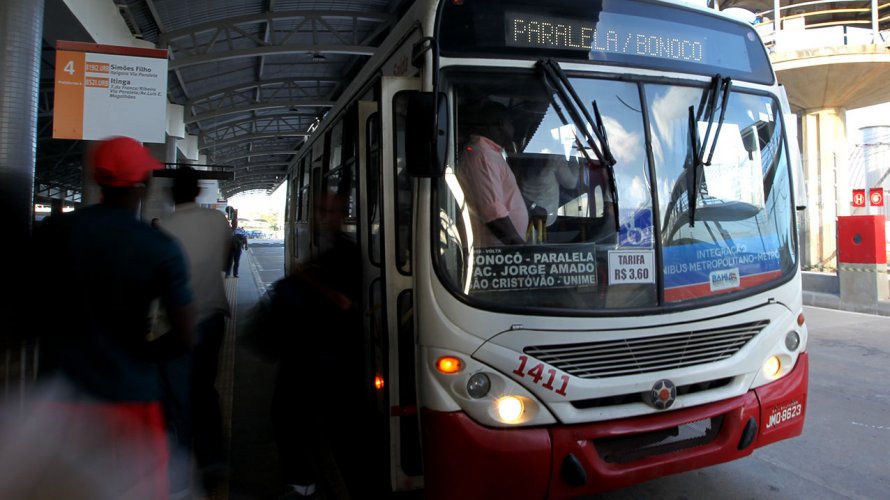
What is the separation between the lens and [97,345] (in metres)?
1.88

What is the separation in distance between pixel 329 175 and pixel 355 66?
11.2m

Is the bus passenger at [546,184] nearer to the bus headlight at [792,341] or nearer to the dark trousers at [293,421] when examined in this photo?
the bus headlight at [792,341]

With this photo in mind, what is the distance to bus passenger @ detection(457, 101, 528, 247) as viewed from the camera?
9.48 ft

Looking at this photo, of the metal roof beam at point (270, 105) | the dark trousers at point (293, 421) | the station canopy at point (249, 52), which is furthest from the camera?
the metal roof beam at point (270, 105)

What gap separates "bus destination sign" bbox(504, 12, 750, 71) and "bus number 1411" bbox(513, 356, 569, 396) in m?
1.69

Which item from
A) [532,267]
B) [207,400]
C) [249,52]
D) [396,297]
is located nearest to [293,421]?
[207,400]

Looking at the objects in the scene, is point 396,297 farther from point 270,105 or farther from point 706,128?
point 270,105

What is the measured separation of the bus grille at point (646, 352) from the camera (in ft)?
9.21

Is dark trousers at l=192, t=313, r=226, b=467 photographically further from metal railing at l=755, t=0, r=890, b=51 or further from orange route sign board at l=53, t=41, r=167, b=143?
metal railing at l=755, t=0, r=890, b=51

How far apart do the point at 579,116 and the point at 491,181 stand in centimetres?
61

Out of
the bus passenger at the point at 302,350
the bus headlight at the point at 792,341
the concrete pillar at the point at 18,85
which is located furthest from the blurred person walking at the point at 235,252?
the bus headlight at the point at 792,341

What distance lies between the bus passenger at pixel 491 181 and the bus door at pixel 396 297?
34 centimetres

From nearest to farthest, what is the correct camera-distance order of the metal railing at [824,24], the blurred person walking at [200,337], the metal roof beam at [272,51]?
the blurred person walking at [200,337] < the metal roof beam at [272,51] < the metal railing at [824,24]

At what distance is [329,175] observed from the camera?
5.23 metres
